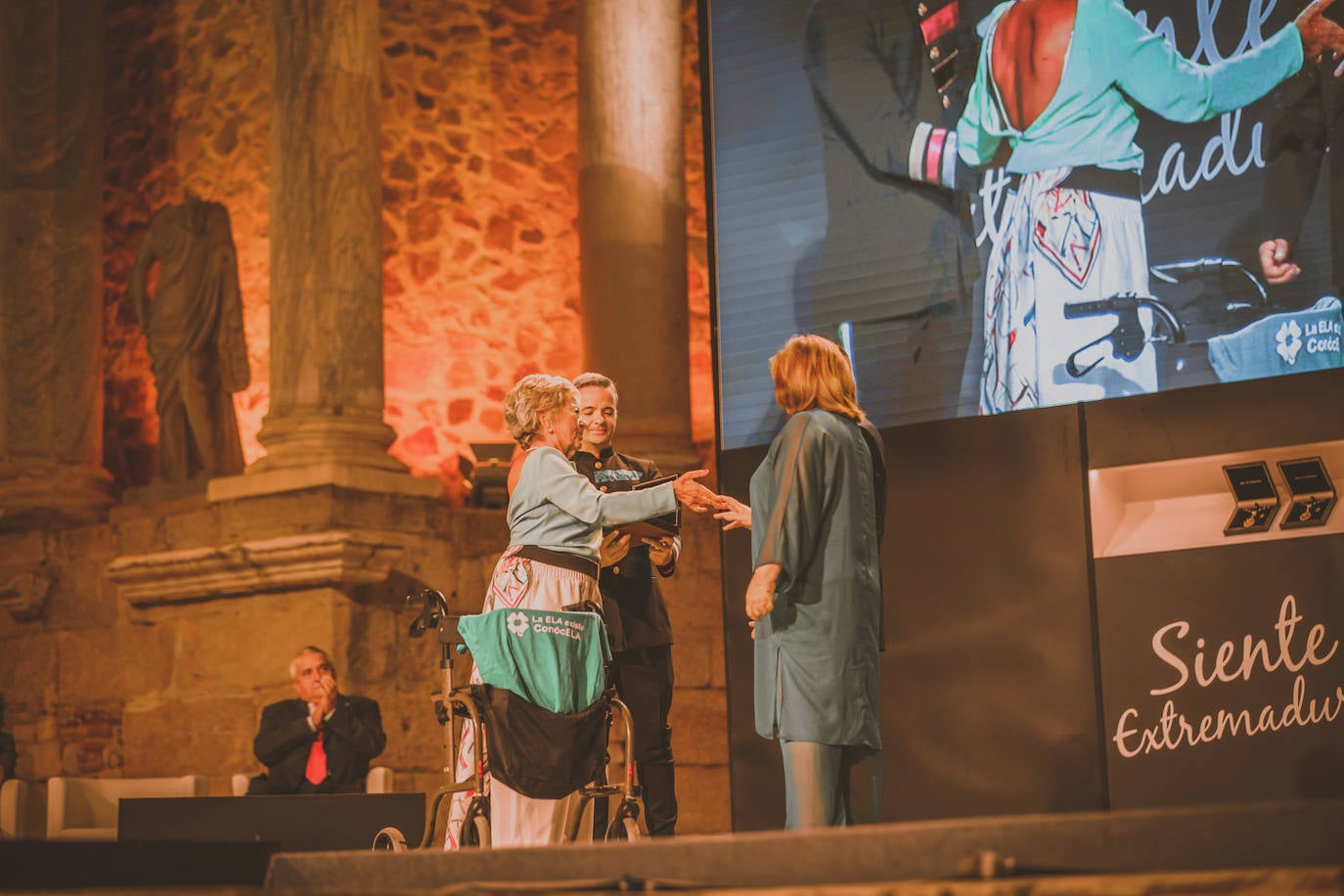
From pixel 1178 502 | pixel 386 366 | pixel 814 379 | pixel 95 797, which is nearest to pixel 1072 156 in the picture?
pixel 1178 502

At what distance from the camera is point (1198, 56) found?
6.10 metres

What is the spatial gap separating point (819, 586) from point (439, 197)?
20.6 feet

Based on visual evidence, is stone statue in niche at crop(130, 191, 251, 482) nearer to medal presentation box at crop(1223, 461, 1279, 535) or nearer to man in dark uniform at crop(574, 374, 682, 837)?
man in dark uniform at crop(574, 374, 682, 837)

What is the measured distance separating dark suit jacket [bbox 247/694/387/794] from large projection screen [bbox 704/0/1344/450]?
6.03ft

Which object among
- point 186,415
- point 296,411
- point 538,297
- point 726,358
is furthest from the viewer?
point 538,297

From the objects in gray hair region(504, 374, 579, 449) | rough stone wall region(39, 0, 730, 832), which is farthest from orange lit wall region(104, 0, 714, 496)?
gray hair region(504, 374, 579, 449)

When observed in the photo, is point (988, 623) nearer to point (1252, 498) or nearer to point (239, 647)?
point (1252, 498)

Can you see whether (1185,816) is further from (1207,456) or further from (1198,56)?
(1198,56)

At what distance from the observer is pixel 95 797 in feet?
25.1

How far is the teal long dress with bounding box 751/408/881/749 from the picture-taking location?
427 centimetres

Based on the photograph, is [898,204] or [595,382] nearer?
[595,382]

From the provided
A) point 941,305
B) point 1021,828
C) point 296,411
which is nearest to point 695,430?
point 296,411

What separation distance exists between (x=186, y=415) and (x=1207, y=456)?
5.64 metres

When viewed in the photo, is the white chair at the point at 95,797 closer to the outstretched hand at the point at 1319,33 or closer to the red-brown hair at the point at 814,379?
the red-brown hair at the point at 814,379
